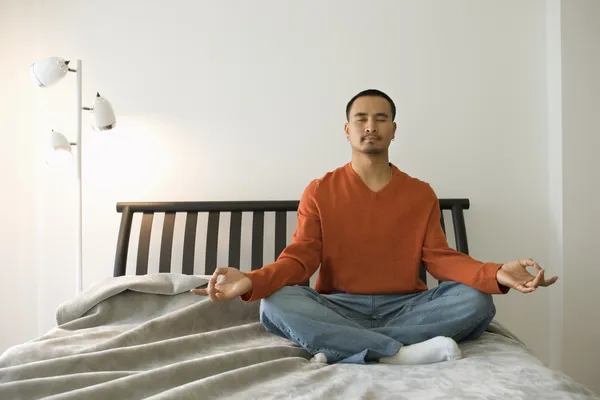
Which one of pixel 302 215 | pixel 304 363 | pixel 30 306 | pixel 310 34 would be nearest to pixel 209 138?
pixel 310 34

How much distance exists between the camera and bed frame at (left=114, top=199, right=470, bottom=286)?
2059mm

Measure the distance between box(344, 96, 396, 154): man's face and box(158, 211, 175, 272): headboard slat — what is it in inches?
31.2

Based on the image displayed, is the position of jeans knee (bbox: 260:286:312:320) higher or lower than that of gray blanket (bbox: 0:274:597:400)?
higher

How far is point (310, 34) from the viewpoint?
7.34ft

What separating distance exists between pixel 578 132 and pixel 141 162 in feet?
5.45

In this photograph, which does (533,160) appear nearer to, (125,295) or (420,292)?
(420,292)

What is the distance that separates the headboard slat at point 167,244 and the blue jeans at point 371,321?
2.29 ft

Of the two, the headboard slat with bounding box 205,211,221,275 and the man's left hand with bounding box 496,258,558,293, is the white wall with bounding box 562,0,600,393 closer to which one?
the man's left hand with bounding box 496,258,558,293

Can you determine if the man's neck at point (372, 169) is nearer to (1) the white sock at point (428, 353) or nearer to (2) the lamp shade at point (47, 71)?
(1) the white sock at point (428, 353)

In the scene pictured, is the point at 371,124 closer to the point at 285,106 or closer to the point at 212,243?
the point at 285,106

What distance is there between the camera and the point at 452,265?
5.03ft

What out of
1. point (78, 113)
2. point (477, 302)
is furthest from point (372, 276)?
point (78, 113)

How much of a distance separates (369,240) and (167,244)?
2.73ft

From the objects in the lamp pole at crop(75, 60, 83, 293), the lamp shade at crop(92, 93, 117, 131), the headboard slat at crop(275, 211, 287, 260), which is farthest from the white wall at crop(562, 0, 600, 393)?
the lamp pole at crop(75, 60, 83, 293)
